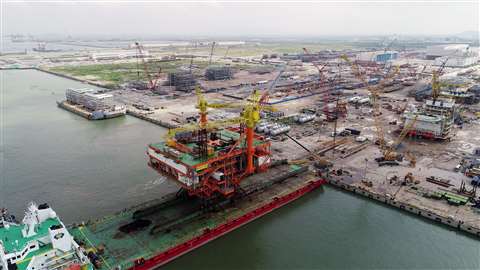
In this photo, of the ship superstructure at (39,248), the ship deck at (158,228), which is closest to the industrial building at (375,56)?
the ship deck at (158,228)

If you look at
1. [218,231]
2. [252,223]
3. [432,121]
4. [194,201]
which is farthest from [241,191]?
[432,121]

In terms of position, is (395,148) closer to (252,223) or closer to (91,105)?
(252,223)

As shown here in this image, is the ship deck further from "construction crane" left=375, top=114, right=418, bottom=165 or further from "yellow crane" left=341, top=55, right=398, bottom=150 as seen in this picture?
"yellow crane" left=341, top=55, right=398, bottom=150

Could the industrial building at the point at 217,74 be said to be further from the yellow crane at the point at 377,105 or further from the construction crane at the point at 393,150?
the construction crane at the point at 393,150

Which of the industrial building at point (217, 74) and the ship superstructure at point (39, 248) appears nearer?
the ship superstructure at point (39, 248)

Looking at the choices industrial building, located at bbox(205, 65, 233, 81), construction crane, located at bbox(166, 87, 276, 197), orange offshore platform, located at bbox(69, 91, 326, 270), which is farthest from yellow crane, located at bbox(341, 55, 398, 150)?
industrial building, located at bbox(205, 65, 233, 81)

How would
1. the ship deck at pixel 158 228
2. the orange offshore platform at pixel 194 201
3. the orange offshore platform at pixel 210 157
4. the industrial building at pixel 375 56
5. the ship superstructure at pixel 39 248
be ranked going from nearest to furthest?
the ship superstructure at pixel 39 248 → the ship deck at pixel 158 228 → the orange offshore platform at pixel 194 201 → the orange offshore platform at pixel 210 157 → the industrial building at pixel 375 56
